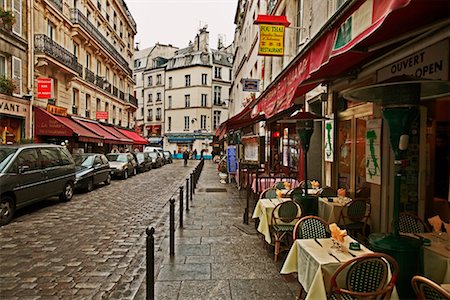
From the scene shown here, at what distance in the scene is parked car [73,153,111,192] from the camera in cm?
1280

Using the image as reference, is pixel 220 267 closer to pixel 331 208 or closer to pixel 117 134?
pixel 331 208

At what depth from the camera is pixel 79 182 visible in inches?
495

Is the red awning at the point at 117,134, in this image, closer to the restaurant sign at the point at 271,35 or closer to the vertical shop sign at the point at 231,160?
the vertical shop sign at the point at 231,160

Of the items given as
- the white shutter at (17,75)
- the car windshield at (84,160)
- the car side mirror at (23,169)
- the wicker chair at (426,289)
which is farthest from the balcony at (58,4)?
the wicker chair at (426,289)

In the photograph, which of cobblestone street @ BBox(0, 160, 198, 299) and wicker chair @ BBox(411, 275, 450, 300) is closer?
wicker chair @ BBox(411, 275, 450, 300)

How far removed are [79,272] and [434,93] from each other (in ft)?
17.4

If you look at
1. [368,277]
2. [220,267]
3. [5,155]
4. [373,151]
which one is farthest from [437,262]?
[5,155]

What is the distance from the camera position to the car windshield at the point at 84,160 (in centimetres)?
1390

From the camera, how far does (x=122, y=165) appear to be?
1855 cm

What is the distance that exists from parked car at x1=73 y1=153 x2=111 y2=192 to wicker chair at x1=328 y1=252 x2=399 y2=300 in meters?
11.5

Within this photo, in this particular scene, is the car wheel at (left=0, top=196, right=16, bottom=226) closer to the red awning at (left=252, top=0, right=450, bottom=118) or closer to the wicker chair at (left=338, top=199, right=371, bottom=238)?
the red awning at (left=252, top=0, right=450, bottom=118)

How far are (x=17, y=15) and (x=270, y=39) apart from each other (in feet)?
39.0

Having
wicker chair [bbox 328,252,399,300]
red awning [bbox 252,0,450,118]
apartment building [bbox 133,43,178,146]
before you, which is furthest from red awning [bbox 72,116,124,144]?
apartment building [bbox 133,43,178,146]

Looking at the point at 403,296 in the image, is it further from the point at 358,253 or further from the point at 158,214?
the point at 158,214
